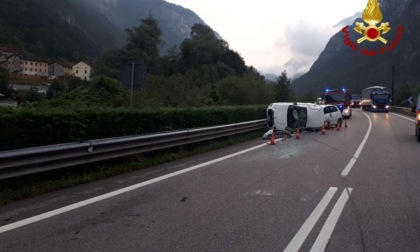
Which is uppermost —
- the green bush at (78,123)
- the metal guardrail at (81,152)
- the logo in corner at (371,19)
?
the logo in corner at (371,19)

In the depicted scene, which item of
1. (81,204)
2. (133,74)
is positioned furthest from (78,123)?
(133,74)

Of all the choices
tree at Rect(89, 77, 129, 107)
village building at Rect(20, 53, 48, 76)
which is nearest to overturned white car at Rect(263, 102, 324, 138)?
tree at Rect(89, 77, 129, 107)

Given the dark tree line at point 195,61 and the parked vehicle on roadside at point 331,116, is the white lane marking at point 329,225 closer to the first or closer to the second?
the parked vehicle on roadside at point 331,116

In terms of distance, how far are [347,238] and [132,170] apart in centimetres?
592

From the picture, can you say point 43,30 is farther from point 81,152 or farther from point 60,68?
point 81,152

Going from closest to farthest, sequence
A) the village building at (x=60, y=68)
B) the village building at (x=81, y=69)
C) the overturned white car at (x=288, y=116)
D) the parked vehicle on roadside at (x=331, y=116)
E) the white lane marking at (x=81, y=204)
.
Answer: the white lane marking at (x=81, y=204) → the overturned white car at (x=288, y=116) → the parked vehicle on roadside at (x=331, y=116) → the village building at (x=81, y=69) → the village building at (x=60, y=68)

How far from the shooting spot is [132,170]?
32.9 feet

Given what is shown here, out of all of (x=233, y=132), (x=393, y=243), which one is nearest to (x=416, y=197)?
(x=393, y=243)

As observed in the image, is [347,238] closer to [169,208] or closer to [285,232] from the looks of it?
[285,232]

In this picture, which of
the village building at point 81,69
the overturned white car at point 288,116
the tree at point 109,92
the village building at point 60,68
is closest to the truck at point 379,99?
the overturned white car at point 288,116

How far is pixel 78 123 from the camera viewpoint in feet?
31.2

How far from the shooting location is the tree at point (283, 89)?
5144cm

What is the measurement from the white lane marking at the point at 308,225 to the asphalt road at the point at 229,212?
1 cm

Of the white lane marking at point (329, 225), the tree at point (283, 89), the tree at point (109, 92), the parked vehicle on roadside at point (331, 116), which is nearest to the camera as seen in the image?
the white lane marking at point (329, 225)
